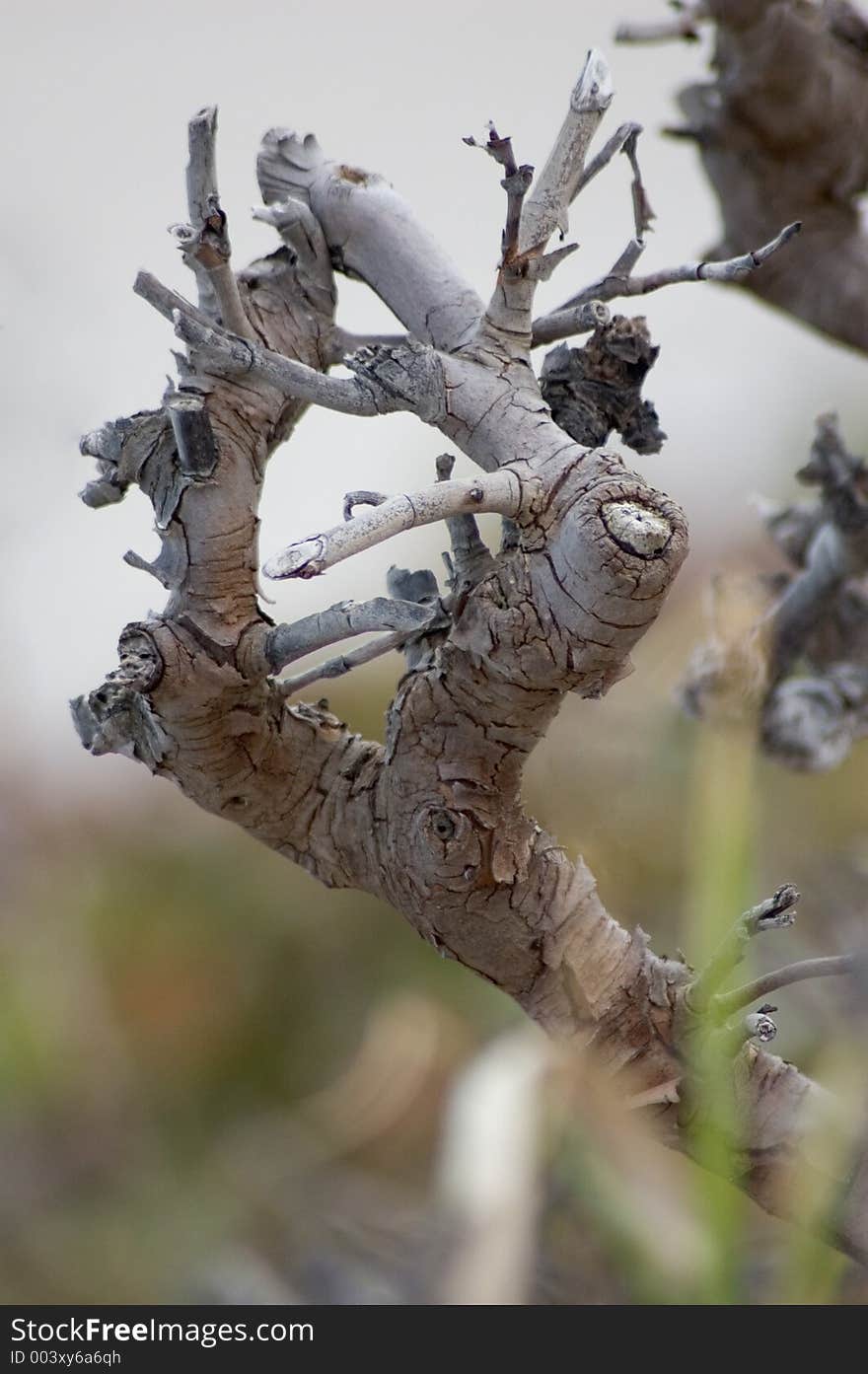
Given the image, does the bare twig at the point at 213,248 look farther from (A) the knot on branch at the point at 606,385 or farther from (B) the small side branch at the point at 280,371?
(A) the knot on branch at the point at 606,385

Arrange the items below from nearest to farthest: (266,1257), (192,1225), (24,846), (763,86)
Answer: (763,86) < (266,1257) < (192,1225) < (24,846)

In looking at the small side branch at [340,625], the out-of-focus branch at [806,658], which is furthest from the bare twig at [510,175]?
the out-of-focus branch at [806,658]

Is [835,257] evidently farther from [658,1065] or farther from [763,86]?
[658,1065]

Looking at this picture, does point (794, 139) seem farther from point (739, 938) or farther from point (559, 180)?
point (739, 938)

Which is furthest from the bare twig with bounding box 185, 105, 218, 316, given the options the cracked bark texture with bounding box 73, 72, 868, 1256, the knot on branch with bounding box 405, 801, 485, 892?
the knot on branch with bounding box 405, 801, 485, 892

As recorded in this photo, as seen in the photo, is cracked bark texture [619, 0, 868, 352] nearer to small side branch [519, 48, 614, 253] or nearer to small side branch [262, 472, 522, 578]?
small side branch [519, 48, 614, 253]
